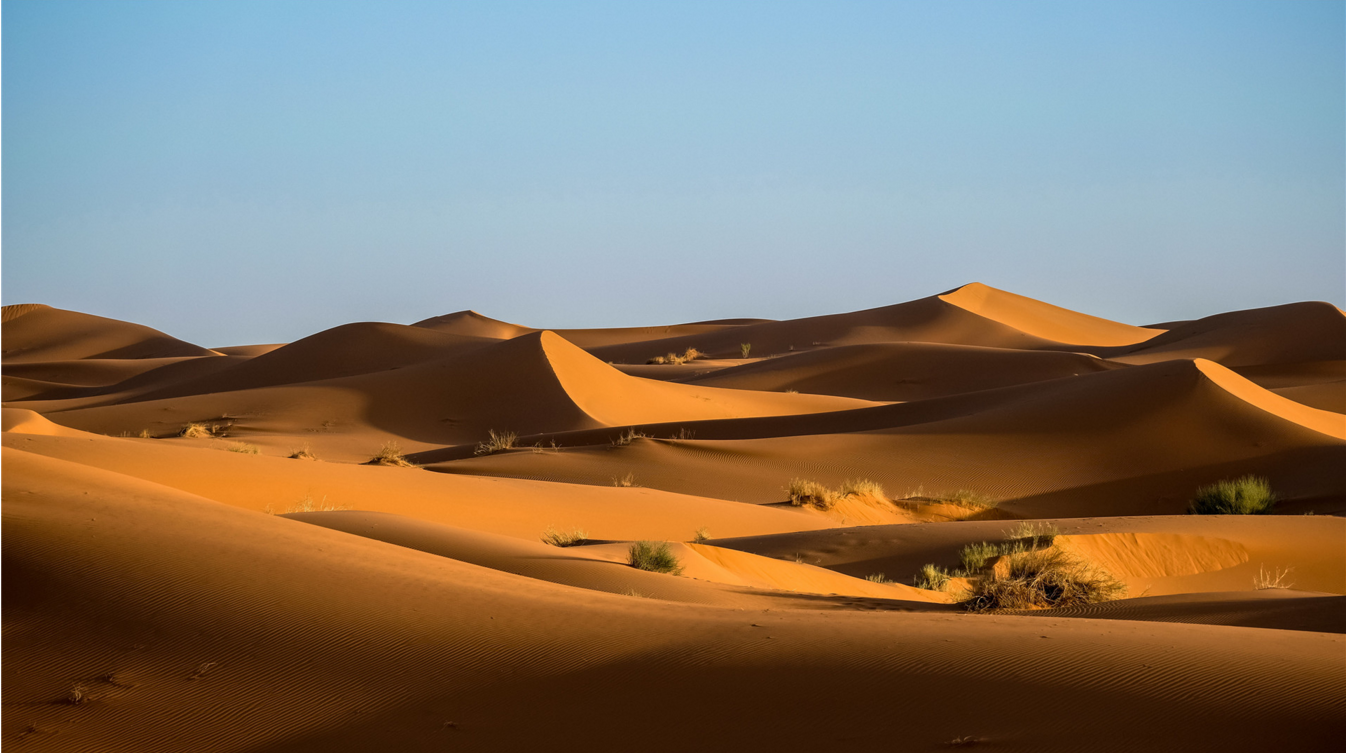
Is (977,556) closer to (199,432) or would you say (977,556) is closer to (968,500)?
(968,500)

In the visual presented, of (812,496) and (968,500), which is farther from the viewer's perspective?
(968,500)

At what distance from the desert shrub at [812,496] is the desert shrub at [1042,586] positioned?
926cm

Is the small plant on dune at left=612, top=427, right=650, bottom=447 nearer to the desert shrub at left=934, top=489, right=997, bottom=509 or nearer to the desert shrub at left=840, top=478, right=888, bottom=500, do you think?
the desert shrub at left=840, top=478, right=888, bottom=500

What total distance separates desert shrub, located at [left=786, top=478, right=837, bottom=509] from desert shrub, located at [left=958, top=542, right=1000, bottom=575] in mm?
6382

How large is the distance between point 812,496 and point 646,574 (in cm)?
1082

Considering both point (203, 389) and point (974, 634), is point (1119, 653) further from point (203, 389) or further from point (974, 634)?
point (203, 389)

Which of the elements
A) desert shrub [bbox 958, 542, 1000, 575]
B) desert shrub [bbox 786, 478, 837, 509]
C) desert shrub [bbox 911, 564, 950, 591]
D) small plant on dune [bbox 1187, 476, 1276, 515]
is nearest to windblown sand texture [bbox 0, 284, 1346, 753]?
desert shrub [bbox 911, 564, 950, 591]

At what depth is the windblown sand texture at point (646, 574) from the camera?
537 centimetres

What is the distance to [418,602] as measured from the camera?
23.4 ft

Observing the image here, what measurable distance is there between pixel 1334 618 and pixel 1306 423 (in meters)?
20.1

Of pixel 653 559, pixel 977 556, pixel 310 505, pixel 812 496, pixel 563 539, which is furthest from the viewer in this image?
pixel 812 496

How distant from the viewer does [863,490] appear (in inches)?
843

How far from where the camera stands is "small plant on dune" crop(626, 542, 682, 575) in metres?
11.5

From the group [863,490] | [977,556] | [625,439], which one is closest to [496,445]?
[625,439]
